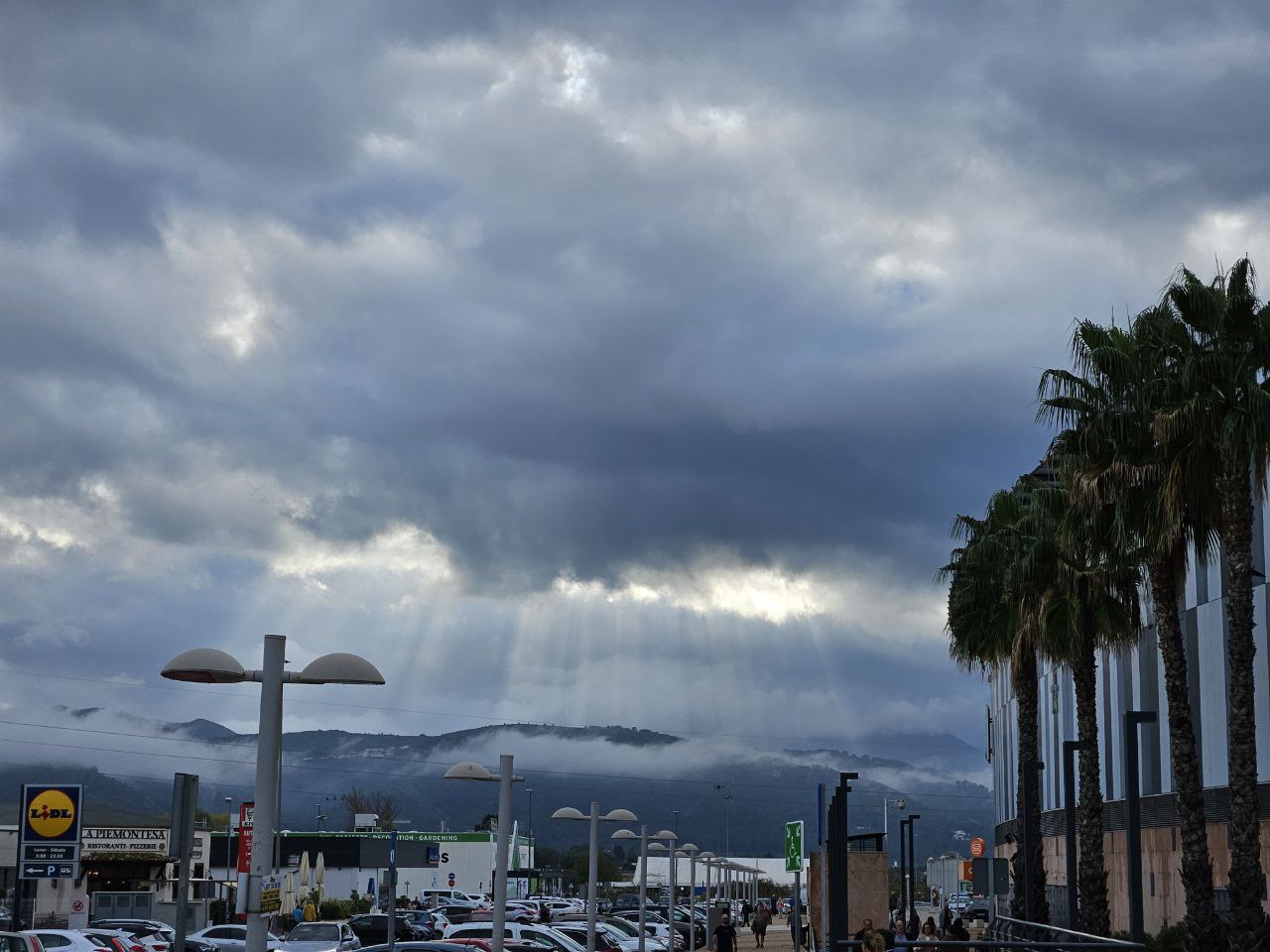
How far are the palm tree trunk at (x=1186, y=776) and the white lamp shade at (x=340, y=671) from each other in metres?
18.2

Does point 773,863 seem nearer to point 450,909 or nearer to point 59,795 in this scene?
point 450,909

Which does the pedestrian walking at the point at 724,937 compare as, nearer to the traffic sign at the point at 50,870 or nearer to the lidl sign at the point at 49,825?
the traffic sign at the point at 50,870

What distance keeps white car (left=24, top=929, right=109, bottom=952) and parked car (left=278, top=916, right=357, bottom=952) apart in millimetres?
9825

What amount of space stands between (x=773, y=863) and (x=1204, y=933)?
16763 centimetres

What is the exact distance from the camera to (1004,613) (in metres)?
40.8

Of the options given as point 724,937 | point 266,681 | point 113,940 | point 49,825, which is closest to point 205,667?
point 266,681

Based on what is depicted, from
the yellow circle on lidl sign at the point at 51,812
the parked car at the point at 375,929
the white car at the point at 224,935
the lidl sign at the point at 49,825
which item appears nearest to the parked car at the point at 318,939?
the white car at the point at 224,935

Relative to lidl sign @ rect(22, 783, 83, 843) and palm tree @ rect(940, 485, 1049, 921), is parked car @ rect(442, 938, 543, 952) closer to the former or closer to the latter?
lidl sign @ rect(22, 783, 83, 843)

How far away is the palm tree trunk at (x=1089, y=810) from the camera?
33.6 meters

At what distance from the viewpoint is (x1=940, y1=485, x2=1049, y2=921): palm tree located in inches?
1496

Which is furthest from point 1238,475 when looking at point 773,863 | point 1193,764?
point 773,863

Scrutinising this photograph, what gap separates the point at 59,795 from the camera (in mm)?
22625

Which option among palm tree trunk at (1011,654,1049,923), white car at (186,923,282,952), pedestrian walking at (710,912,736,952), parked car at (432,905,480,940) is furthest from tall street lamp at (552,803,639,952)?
parked car at (432,905,480,940)

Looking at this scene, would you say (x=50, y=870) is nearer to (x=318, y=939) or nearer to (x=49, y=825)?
(x=49, y=825)
